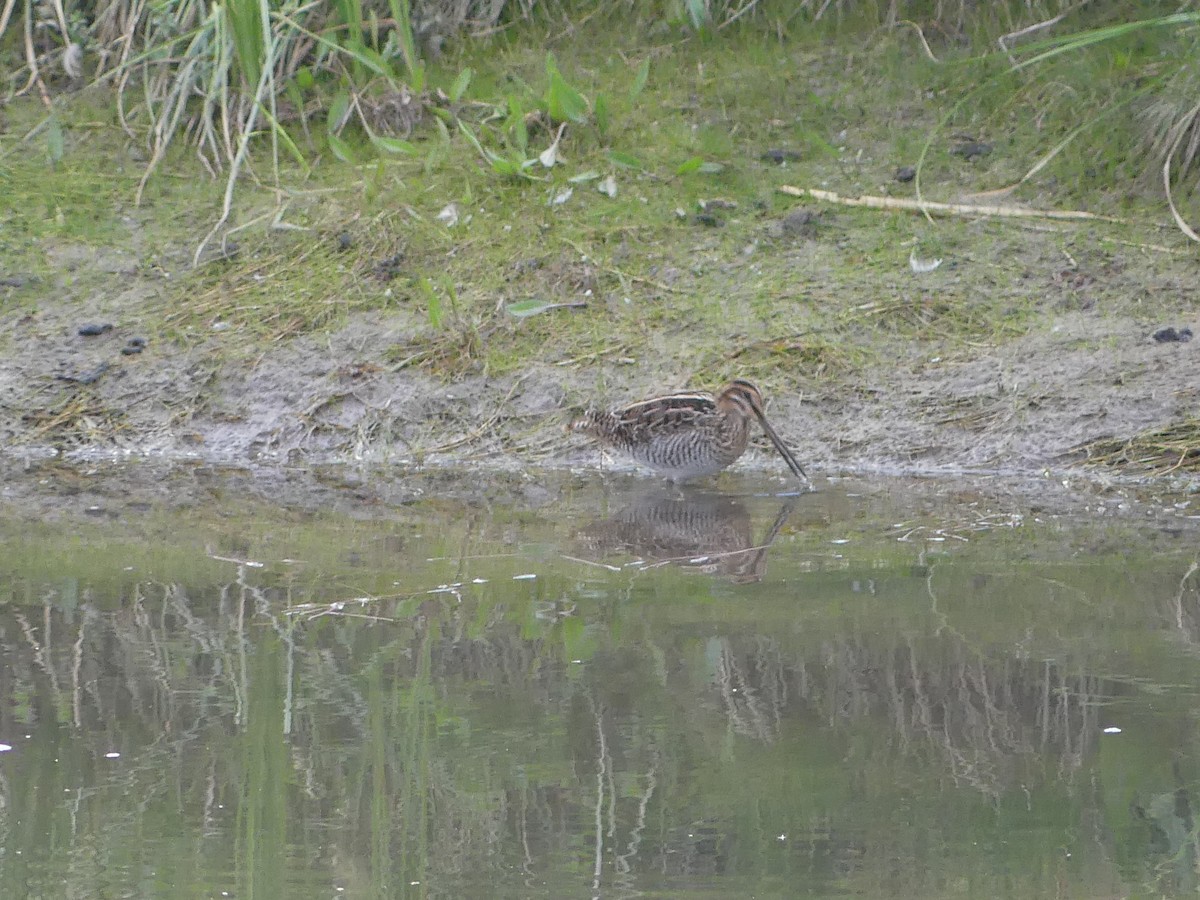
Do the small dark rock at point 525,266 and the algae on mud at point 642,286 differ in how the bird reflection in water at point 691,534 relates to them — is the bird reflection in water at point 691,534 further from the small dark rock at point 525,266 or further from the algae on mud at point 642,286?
the small dark rock at point 525,266

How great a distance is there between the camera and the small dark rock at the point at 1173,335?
714 centimetres

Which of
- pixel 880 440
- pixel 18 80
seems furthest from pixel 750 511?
pixel 18 80

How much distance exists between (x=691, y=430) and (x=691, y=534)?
802mm

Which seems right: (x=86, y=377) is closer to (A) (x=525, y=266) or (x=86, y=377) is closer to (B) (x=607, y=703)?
(A) (x=525, y=266)

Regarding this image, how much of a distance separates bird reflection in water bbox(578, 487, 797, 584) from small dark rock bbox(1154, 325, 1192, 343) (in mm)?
1744

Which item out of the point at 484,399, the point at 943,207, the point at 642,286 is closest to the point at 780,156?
the point at 943,207

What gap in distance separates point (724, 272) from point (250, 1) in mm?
2594

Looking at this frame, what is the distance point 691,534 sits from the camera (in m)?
6.04

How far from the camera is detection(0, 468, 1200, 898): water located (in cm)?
334

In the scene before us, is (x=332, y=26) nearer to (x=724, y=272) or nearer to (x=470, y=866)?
(x=724, y=272)

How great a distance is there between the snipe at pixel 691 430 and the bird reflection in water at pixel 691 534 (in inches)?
6.0

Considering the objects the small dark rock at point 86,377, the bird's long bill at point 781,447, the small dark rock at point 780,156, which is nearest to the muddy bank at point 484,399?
the small dark rock at point 86,377

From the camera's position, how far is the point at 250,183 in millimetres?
8844

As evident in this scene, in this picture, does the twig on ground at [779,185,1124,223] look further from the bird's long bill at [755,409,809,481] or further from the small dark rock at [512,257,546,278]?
the bird's long bill at [755,409,809,481]
